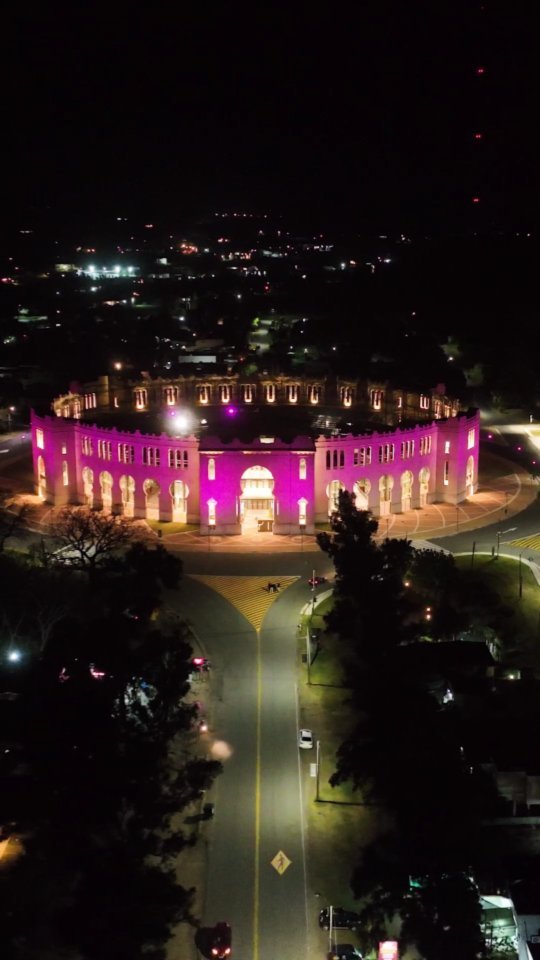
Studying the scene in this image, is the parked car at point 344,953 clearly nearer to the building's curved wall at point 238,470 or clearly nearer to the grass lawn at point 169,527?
the building's curved wall at point 238,470

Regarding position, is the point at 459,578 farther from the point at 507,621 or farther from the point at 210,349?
the point at 210,349

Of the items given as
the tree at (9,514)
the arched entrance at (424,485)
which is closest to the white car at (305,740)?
the tree at (9,514)

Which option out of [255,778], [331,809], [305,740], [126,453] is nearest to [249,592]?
[305,740]

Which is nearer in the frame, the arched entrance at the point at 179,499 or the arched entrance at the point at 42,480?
the arched entrance at the point at 179,499

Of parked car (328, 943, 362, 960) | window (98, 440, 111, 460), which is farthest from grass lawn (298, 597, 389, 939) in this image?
window (98, 440, 111, 460)

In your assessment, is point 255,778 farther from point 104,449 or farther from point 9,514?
point 9,514

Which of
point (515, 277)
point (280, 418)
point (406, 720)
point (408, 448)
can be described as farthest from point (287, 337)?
point (406, 720)
